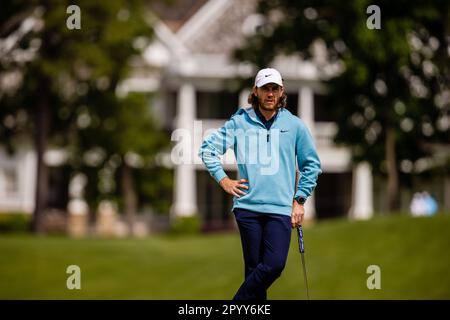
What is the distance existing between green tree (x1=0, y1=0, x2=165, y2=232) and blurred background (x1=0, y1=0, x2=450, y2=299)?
0.22 feet

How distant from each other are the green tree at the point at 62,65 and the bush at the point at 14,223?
5.28 meters

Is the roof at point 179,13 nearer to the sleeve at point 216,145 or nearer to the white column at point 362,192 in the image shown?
the white column at point 362,192

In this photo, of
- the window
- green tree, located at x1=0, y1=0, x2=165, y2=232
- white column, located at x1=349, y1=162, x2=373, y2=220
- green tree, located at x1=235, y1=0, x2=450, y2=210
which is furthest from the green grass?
the window

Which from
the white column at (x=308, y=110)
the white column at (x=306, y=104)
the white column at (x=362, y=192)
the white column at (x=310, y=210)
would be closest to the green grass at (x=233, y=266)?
the white column at (x=310, y=210)

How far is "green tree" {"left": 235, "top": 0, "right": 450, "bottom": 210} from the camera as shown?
82.4 feet

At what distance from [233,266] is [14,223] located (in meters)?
22.2

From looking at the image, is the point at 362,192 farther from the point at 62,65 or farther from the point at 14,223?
the point at 62,65

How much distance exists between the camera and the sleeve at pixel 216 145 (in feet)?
21.6

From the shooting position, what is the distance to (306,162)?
6.70 meters

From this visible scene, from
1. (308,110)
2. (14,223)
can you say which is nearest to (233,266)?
(14,223)

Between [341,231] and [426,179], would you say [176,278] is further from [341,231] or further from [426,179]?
[426,179]

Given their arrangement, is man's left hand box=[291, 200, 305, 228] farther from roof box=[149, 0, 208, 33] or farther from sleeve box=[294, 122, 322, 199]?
roof box=[149, 0, 208, 33]

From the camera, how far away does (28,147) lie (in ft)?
143

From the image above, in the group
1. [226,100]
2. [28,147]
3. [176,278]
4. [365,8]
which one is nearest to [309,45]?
[365,8]
